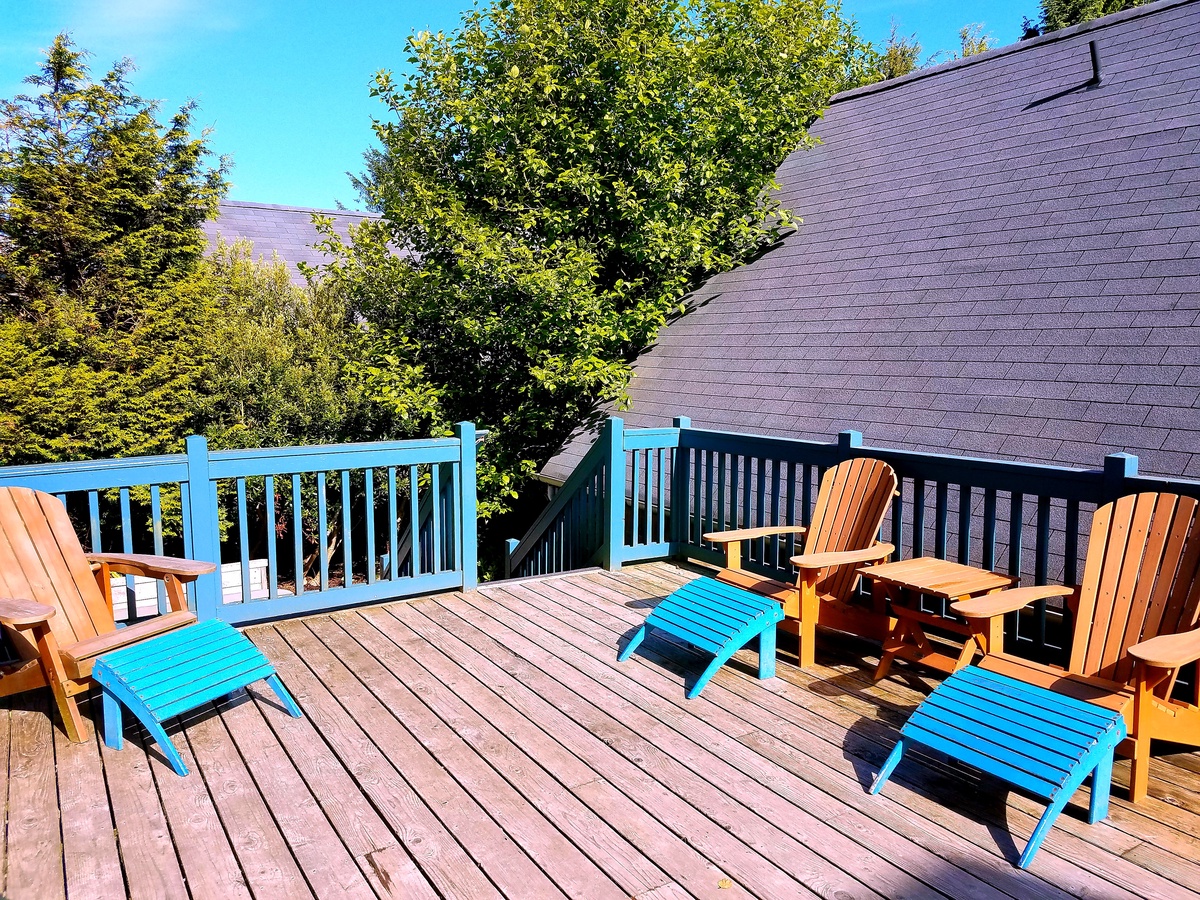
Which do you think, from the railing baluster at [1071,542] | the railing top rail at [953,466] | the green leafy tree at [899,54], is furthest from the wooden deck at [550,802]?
the green leafy tree at [899,54]

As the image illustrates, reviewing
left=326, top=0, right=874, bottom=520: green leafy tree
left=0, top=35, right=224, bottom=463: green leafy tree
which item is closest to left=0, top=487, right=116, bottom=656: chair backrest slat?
left=326, top=0, right=874, bottom=520: green leafy tree

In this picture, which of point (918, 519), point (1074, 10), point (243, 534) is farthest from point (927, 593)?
point (1074, 10)

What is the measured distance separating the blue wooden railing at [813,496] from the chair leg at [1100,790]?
106cm

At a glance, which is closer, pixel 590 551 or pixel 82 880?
pixel 82 880

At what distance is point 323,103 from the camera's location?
26562mm

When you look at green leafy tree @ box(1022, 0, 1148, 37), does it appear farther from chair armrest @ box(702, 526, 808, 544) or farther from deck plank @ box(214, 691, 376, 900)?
deck plank @ box(214, 691, 376, 900)

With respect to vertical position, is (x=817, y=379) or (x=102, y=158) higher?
(x=102, y=158)

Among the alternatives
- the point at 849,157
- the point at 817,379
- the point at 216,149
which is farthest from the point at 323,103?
the point at 817,379

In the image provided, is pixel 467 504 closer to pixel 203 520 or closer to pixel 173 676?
pixel 203 520

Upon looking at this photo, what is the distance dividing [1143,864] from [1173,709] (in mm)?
613

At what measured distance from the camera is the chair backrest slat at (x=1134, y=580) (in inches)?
109

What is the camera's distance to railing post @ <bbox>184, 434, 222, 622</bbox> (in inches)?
152

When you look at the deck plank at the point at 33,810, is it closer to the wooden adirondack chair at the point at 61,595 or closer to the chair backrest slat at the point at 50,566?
the wooden adirondack chair at the point at 61,595

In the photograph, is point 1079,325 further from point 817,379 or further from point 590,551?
point 590,551
